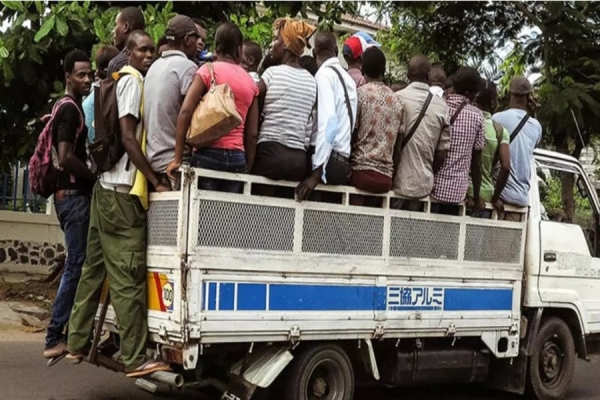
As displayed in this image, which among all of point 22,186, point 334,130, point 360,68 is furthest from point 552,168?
point 22,186

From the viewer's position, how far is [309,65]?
563 centimetres

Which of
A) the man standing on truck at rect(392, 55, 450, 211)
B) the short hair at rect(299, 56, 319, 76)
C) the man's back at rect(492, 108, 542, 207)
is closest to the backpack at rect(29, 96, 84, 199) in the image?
the short hair at rect(299, 56, 319, 76)

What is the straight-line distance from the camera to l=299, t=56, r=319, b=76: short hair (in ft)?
18.3

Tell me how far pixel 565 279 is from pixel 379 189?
2176mm

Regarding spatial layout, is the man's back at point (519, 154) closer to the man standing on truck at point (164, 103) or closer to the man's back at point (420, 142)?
the man's back at point (420, 142)

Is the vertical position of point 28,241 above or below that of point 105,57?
below

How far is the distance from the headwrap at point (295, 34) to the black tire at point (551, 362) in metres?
3.10

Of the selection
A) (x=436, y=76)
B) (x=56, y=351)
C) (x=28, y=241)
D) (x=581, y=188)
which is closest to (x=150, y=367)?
(x=56, y=351)

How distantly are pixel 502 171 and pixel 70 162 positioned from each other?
10.0 feet

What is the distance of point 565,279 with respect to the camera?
259 inches

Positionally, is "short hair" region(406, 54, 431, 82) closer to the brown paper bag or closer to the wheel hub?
the brown paper bag

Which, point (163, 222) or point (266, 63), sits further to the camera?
point (266, 63)

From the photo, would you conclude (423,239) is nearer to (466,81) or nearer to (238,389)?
(466,81)

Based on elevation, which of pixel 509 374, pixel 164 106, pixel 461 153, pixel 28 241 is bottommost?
pixel 509 374
